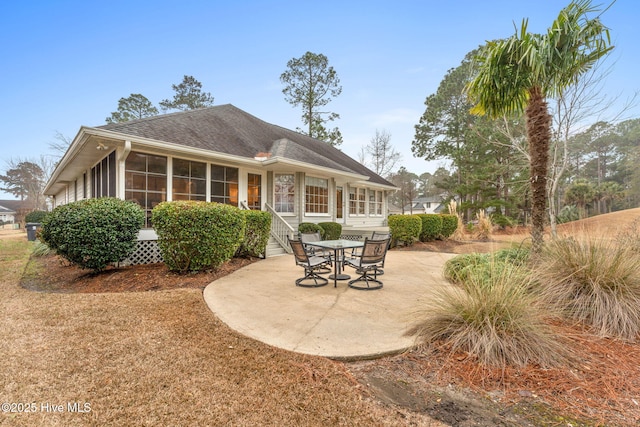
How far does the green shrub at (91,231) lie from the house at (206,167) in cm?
139

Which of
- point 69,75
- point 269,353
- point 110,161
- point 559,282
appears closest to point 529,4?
point 559,282

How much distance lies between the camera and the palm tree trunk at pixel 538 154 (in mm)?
4426

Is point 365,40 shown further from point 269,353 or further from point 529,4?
point 269,353

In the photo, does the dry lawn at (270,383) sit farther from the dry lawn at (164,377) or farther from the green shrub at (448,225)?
the green shrub at (448,225)

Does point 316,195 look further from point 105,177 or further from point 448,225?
point 105,177

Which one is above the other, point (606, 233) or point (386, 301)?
point (606, 233)

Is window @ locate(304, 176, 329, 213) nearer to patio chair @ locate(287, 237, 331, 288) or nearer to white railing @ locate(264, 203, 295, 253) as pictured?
white railing @ locate(264, 203, 295, 253)

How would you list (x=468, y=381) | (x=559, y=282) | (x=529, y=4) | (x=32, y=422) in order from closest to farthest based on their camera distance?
(x=32, y=422), (x=468, y=381), (x=559, y=282), (x=529, y=4)

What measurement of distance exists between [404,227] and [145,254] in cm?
934

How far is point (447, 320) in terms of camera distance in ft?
9.77

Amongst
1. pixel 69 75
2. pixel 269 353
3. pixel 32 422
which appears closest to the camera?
pixel 32 422

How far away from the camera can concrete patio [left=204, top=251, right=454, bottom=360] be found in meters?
2.88

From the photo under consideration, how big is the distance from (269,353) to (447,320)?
1985 millimetres

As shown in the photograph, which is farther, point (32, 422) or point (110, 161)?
point (110, 161)
